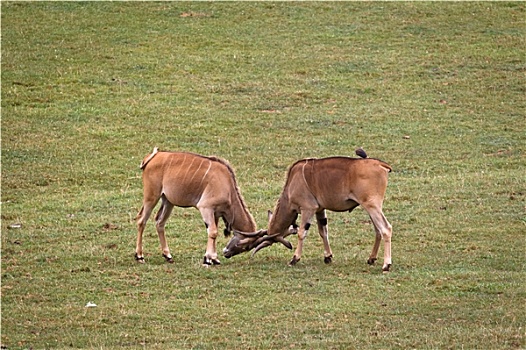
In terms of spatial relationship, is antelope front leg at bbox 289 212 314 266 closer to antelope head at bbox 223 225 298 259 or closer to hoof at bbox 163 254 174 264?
antelope head at bbox 223 225 298 259

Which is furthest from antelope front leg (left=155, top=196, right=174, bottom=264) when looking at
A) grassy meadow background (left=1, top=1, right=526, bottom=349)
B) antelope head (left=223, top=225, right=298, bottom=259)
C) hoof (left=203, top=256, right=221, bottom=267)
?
antelope head (left=223, top=225, right=298, bottom=259)

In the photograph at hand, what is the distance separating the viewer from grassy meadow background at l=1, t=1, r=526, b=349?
10.4 metres

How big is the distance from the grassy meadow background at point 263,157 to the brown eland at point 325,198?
28 centimetres

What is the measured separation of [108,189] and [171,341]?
8696 millimetres

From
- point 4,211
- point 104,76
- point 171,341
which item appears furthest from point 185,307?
point 104,76

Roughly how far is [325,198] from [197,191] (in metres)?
1.70

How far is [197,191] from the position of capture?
13164 millimetres

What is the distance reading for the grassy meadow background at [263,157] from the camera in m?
10.4

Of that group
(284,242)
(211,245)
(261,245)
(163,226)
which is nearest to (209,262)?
(211,245)

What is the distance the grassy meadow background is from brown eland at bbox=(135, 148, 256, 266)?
1.55 feet

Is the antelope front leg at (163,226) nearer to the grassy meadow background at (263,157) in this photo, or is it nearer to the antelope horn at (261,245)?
the grassy meadow background at (263,157)

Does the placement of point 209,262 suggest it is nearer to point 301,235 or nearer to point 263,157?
point 301,235

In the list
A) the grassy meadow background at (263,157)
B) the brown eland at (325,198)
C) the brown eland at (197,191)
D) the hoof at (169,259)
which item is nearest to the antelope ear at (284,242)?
the brown eland at (325,198)

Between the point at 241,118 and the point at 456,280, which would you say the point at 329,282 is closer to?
the point at 456,280
